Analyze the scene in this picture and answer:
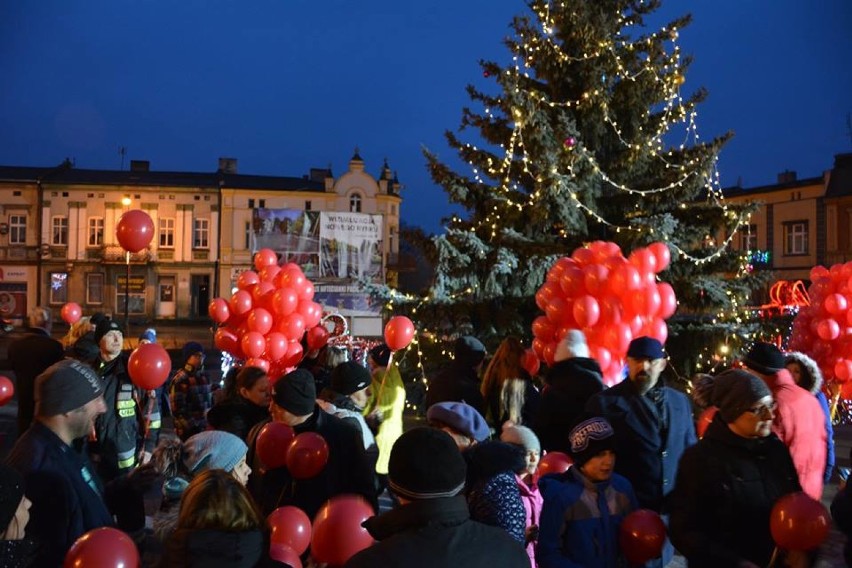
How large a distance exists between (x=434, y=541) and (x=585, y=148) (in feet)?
40.0

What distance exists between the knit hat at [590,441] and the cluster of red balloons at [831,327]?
28.7ft

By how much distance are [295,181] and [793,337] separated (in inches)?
1645

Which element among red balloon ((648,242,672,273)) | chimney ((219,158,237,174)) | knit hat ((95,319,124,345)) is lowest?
knit hat ((95,319,124,345))

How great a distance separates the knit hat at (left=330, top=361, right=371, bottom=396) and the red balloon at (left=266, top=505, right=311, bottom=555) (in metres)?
1.72

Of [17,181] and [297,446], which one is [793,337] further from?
[17,181]

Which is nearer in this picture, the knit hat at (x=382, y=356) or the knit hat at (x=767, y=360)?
the knit hat at (x=767, y=360)

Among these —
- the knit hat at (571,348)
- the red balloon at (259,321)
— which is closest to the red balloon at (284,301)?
the red balloon at (259,321)

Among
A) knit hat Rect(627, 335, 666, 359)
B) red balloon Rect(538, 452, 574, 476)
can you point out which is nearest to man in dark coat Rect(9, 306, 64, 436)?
red balloon Rect(538, 452, 574, 476)

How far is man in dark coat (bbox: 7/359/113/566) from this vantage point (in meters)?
2.84

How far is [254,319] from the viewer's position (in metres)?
10.0

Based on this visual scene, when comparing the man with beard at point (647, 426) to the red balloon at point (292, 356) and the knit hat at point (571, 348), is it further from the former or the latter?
the red balloon at point (292, 356)

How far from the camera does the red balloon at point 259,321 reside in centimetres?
1000

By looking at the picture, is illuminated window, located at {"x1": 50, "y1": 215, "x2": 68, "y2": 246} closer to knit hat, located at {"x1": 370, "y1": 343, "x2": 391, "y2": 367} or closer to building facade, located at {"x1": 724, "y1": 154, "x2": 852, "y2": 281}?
building facade, located at {"x1": 724, "y1": 154, "x2": 852, "y2": 281}

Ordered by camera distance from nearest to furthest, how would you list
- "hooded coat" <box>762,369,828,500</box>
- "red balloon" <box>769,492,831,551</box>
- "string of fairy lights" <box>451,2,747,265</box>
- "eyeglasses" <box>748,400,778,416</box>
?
"red balloon" <box>769,492,831,551</box> < "eyeglasses" <box>748,400,778,416</box> < "hooded coat" <box>762,369,828,500</box> < "string of fairy lights" <box>451,2,747,265</box>
